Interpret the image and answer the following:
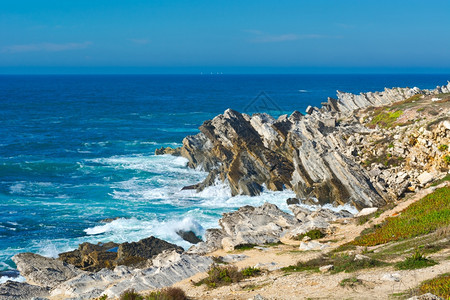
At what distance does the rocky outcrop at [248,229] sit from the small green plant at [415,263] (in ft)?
34.0

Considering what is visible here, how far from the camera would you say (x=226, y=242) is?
26.6m

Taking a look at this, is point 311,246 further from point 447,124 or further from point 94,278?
point 447,124

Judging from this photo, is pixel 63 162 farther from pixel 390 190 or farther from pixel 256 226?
pixel 390 190

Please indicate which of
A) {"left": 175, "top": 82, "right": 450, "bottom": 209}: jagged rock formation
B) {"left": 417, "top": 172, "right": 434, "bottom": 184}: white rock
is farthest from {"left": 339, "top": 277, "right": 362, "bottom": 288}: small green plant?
{"left": 417, "top": 172, "right": 434, "bottom": 184}: white rock

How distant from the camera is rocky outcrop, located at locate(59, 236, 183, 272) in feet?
85.3

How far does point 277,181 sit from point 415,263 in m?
26.4

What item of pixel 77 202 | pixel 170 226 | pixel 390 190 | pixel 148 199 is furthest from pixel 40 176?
pixel 390 190

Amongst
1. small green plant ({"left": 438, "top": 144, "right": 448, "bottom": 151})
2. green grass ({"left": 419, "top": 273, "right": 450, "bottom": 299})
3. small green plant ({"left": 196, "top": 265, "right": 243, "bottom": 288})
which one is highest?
small green plant ({"left": 438, "top": 144, "right": 448, "bottom": 151})

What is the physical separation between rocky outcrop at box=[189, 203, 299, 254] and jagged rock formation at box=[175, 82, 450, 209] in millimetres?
6805

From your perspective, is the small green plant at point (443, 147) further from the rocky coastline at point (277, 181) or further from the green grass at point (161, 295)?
the green grass at point (161, 295)

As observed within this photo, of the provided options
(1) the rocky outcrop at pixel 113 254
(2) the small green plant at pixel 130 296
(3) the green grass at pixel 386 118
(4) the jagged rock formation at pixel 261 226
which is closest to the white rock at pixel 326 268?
(2) the small green plant at pixel 130 296

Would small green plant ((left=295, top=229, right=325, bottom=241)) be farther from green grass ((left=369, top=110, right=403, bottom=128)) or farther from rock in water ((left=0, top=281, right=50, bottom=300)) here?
green grass ((left=369, top=110, right=403, bottom=128))

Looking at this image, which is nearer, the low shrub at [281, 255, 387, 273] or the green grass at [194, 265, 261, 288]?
the low shrub at [281, 255, 387, 273]

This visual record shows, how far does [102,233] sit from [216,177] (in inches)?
606
